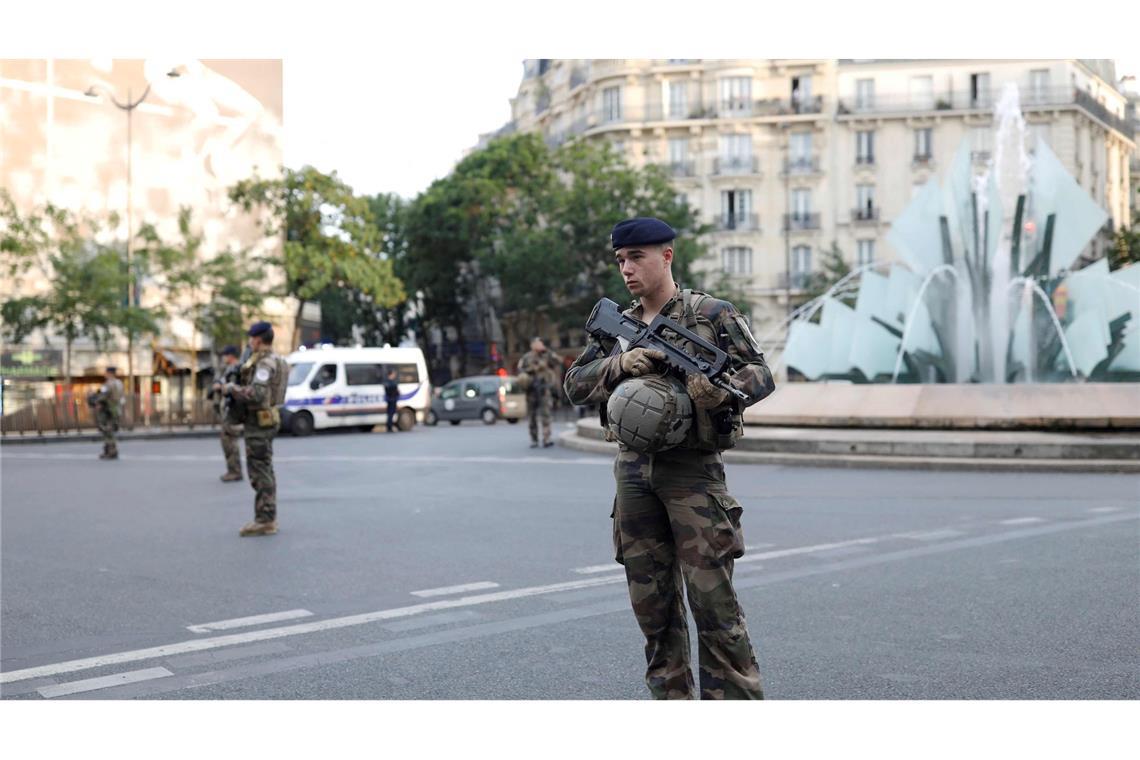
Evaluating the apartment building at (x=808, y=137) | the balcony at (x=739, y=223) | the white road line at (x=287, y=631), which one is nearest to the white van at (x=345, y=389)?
the white road line at (x=287, y=631)

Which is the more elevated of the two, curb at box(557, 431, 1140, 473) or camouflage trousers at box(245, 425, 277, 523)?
camouflage trousers at box(245, 425, 277, 523)

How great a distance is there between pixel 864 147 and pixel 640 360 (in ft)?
186

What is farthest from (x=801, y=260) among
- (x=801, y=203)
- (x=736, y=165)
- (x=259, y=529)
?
(x=259, y=529)

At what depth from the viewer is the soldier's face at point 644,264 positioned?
389 centimetres

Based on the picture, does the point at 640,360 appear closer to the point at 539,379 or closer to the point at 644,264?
the point at 644,264

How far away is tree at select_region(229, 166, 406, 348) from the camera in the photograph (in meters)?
38.5

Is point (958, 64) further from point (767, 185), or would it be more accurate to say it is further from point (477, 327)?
point (477, 327)

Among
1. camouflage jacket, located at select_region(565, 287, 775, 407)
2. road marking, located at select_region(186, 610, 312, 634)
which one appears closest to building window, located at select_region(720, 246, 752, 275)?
road marking, located at select_region(186, 610, 312, 634)

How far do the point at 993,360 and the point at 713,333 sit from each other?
19.5 metres

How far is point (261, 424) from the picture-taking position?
1003 centimetres

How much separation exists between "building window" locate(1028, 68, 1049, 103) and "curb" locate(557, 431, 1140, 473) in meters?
45.7

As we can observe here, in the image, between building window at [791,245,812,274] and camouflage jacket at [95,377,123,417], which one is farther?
building window at [791,245,812,274]

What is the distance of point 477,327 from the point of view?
73500mm

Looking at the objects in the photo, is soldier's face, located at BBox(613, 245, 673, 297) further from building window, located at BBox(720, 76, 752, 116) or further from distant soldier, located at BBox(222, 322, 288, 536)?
building window, located at BBox(720, 76, 752, 116)
